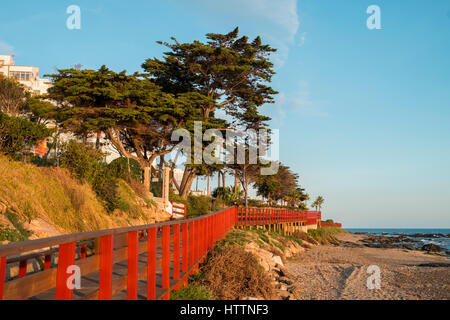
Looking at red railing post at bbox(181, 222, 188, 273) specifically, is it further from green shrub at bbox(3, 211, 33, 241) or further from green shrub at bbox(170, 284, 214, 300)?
green shrub at bbox(3, 211, 33, 241)

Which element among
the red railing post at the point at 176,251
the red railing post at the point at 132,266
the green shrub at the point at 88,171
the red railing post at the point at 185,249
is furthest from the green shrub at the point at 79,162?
the red railing post at the point at 132,266

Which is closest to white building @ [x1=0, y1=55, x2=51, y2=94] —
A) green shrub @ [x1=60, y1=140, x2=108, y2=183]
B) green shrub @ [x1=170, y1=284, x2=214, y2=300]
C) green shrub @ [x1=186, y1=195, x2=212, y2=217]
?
green shrub @ [x1=186, y1=195, x2=212, y2=217]

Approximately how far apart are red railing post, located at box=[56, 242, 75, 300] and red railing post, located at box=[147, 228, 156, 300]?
6.21 ft

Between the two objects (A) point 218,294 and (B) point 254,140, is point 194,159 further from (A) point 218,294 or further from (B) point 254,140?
(A) point 218,294

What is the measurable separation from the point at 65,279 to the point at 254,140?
30644 millimetres

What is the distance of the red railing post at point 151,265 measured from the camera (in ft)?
15.5

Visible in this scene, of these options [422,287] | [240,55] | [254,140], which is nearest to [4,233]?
[422,287]

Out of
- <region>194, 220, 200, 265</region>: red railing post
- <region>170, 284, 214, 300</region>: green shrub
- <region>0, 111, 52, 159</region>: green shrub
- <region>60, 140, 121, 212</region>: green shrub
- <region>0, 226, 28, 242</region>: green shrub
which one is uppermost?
<region>0, 111, 52, 159</region>: green shrub

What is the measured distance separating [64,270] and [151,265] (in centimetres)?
206

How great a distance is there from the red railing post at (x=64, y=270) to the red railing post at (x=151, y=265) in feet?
6.21

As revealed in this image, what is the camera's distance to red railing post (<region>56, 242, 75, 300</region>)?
9.33 ft

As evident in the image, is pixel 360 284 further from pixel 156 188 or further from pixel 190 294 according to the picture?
pixel 156 188

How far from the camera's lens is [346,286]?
13.6 meters

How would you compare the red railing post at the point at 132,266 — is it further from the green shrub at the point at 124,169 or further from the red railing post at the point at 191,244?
the green shrub at the point at 124,169
